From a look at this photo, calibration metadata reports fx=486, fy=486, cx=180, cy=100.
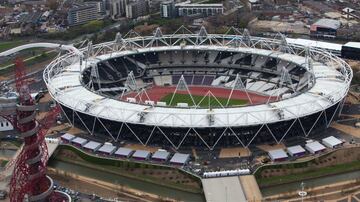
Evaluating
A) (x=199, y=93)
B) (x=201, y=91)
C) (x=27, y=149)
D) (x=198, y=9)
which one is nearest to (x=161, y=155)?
(x=27, y=149)

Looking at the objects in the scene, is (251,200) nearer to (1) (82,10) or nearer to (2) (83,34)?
(2) (83,34)

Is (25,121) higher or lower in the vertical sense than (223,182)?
higher

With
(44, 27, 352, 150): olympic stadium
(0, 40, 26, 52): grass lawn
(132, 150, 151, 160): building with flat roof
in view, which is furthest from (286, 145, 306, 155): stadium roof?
(0, 40, 26, 52): grass lawn

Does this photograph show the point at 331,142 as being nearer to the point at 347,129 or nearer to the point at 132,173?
the point at 347,129

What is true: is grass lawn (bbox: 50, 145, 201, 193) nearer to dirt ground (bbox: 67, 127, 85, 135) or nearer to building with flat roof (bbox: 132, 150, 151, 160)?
building with flat roof (bbox: 132, 150, 151, 160)

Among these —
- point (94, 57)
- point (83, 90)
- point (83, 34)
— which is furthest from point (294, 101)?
point (83, 34)

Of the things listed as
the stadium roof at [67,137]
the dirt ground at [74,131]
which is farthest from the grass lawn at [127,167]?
the dirt ground at [74,131]

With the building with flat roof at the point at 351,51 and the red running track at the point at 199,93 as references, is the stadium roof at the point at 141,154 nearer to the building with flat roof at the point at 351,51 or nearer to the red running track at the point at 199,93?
the red running track at the point at 199,93
